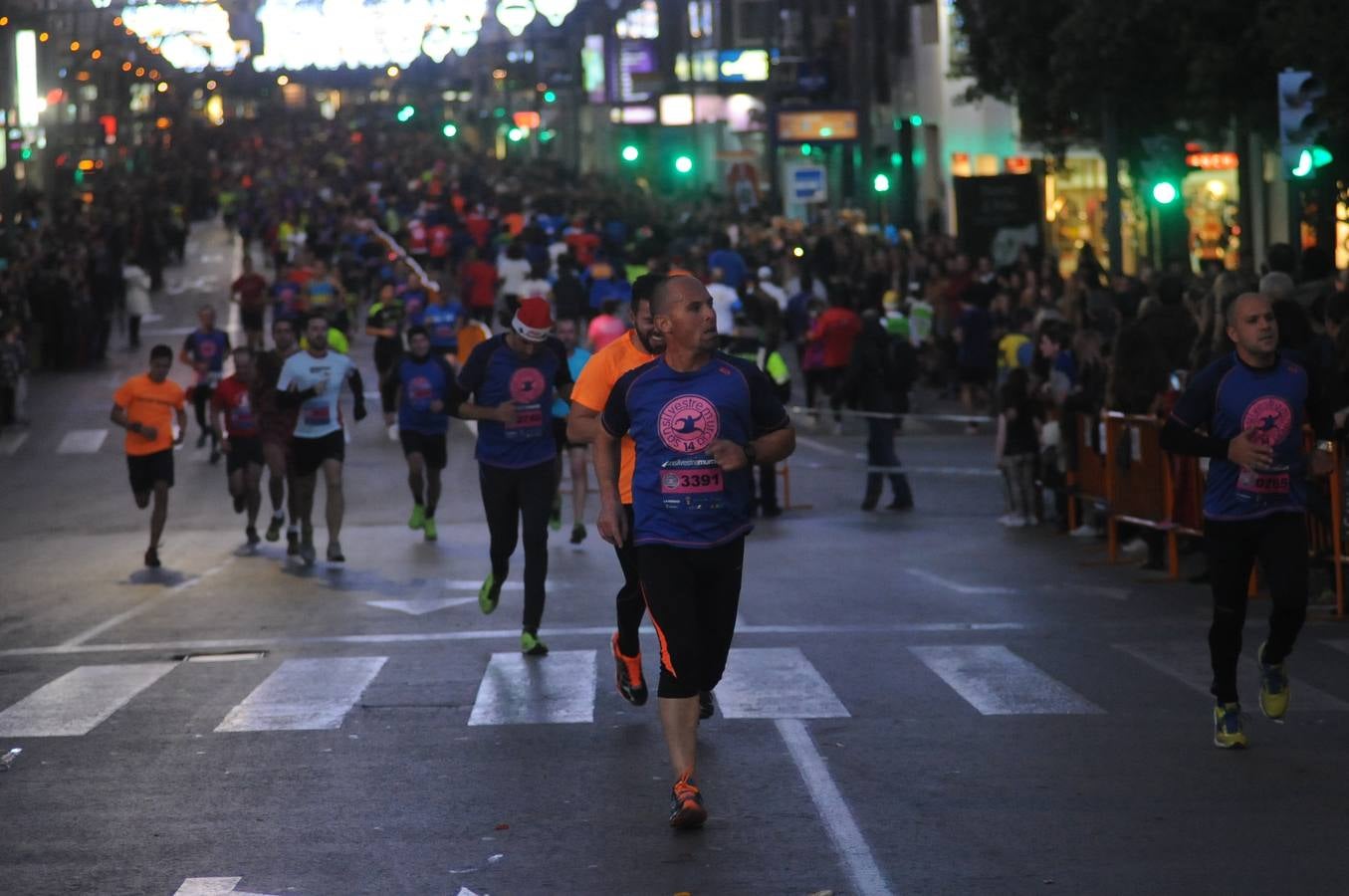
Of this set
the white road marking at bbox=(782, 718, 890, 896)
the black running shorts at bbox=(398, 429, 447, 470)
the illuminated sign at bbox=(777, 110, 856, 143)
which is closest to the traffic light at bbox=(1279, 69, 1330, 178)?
the black running shorts at bbox=(398, 429, 447, 470)

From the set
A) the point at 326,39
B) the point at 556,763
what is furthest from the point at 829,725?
the point at 326,39

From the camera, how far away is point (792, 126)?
186 ft

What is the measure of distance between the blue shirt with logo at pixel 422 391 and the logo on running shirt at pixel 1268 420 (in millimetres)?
11250

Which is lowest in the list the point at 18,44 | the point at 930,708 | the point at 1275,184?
the point at 930,708

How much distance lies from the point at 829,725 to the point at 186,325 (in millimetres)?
40837

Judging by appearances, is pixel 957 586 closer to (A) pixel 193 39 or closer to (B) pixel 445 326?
(B) pixel 445 326

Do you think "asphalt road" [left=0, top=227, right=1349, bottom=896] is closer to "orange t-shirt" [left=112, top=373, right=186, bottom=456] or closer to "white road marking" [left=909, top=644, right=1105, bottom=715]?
"white road marking" [left=909, top=644, right=1105, bottom=715]

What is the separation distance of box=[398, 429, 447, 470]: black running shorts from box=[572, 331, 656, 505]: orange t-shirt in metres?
10.0

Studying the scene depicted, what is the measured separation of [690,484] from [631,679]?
8.37ft

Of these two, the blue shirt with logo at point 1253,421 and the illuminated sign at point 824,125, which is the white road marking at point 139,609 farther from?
the illuminated sign at point 824,125

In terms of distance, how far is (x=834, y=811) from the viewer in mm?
8328

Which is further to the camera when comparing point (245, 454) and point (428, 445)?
point (428, 445)

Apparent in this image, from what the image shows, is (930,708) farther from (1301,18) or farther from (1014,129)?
(1014,129)

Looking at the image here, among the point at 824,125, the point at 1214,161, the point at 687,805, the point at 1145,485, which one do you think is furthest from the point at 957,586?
the point at 824,125
